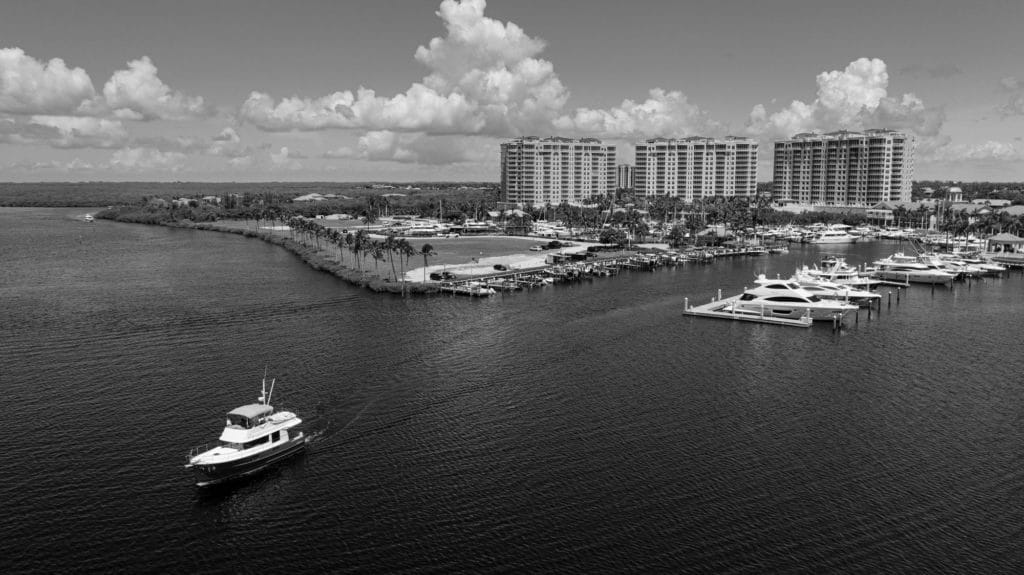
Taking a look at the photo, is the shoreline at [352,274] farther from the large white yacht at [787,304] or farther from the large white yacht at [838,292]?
the large white yacht at [838,292]

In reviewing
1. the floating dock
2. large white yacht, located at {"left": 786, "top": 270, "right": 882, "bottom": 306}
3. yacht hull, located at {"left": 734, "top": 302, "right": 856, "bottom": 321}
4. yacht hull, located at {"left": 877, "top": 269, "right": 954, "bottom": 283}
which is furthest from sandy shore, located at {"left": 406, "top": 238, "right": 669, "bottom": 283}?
yacht hull, located at {"left": 877, "top": 269, "right": 954, "bottom": 283}

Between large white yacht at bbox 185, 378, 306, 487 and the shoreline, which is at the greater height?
the shoreline

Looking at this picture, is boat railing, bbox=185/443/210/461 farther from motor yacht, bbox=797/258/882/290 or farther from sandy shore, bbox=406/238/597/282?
motor yacht, bbox=797/258/882/290

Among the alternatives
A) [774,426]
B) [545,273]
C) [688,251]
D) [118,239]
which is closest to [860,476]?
[774,426]

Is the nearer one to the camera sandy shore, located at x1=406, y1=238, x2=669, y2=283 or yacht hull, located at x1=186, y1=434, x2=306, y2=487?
yacht hull, located at x1=186, y1=434, x2=306, y2=487

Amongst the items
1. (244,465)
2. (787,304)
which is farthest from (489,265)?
(244,465)

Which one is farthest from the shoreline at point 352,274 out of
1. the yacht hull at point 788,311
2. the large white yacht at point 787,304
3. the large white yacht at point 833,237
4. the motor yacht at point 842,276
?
the large white yacht at point 833,237

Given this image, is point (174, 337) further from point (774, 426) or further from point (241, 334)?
point (774, 426)
